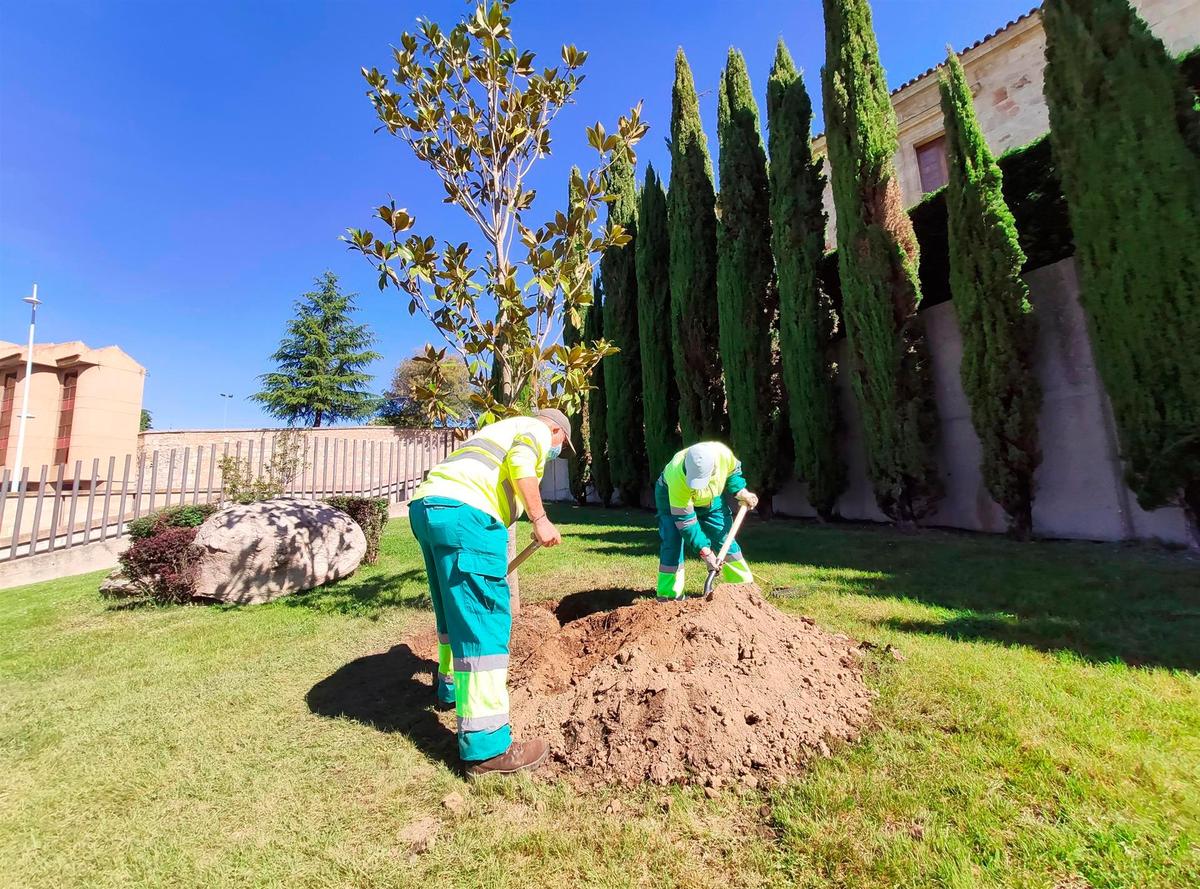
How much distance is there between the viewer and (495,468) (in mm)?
2814

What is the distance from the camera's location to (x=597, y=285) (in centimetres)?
1545

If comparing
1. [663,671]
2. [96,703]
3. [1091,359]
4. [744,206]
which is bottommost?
[96,703]

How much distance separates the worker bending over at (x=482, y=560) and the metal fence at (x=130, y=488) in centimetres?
252

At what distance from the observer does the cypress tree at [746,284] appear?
9938mm

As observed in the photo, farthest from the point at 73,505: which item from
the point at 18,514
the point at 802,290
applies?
the point at 802,290

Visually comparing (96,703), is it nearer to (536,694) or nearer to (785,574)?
(536,694)

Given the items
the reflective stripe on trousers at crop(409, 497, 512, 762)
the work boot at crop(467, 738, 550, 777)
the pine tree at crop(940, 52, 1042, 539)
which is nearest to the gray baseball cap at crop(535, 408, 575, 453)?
the reflective stripe on trousers at crop(409, 497, 512, 762)

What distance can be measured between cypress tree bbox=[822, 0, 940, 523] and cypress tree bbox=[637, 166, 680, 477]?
5.03 metres

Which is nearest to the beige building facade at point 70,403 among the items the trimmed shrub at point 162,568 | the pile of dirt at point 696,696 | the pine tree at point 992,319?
the trimmed shrub at point 162,568

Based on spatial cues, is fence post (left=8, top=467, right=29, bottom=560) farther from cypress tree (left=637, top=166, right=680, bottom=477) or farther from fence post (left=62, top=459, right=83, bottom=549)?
cypress tree (left=637, top=166, right=680, bottom=477)

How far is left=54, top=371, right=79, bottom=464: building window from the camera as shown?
18344mm

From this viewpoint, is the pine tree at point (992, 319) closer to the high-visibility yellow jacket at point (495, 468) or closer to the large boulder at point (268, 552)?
the high-visibility yellow jacket at point (495, 468)

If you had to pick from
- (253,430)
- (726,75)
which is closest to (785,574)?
(726,75)

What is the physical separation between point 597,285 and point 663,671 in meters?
14.0
